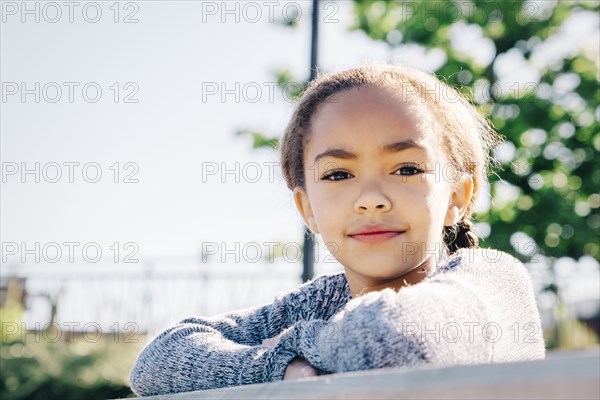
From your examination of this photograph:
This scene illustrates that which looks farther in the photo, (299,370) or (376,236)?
(376,236)

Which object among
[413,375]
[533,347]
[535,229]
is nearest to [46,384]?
[535,229]

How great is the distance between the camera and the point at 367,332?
3.41 feet

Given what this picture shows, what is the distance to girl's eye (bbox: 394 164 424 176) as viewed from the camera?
1.74 metres

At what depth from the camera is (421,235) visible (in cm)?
179

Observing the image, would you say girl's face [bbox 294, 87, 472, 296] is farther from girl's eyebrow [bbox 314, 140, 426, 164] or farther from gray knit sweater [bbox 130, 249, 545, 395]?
gray knit sweater [bbox 130, 249, 545, 395]

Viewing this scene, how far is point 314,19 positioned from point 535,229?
4804 millimetres

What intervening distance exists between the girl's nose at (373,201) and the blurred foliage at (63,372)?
6385 millimetres

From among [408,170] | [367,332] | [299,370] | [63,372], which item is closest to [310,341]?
[299,370]

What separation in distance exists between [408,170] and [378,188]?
9 centimetres

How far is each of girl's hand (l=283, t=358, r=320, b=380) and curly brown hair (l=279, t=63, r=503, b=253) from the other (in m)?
0.84

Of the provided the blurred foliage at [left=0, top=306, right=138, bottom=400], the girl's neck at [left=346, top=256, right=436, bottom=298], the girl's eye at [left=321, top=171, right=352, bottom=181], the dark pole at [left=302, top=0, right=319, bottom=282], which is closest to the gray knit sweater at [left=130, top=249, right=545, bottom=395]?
the girl's neck at [left=346, top=256, right=436, bottom=298]

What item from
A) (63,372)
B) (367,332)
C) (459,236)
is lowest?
(63,372)

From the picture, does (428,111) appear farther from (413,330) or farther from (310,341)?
(413,330)

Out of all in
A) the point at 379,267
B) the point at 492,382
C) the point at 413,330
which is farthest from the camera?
the point at 379,267
